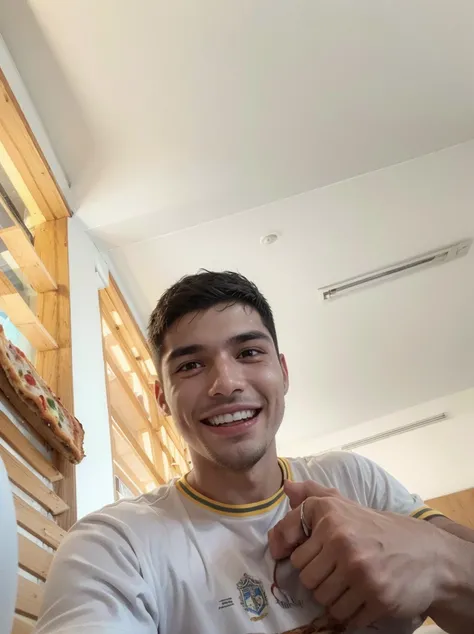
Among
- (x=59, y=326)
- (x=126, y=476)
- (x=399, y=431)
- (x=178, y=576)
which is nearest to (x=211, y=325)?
(x=178, y=576)

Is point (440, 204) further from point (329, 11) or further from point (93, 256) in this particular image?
point (93, 256)

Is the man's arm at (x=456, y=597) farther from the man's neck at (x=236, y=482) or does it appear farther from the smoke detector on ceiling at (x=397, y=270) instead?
the smoke detector on ceiling at (x=397, y=270)

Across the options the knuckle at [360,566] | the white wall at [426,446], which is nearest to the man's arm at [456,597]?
the knuckle at [360,566]

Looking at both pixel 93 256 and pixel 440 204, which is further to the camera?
pixel 440 204

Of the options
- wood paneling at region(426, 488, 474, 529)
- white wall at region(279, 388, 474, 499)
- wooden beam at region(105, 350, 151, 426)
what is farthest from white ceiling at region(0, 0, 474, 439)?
wood paneling at region(426, 488, 474, 529)

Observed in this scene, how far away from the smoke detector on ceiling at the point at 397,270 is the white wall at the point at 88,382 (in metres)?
1.39

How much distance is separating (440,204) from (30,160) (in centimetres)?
190

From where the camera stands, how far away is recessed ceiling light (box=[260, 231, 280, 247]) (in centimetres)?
248

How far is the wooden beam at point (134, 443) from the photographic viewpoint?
2.04 metres

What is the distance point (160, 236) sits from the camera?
2340 mm

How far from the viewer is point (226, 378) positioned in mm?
861

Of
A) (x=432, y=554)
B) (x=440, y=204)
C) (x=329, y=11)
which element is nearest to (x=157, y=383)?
(x=432, y=554)

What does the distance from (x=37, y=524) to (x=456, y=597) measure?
86cm

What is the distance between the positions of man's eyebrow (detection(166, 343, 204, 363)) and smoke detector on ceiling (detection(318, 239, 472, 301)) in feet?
6.67
